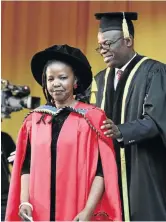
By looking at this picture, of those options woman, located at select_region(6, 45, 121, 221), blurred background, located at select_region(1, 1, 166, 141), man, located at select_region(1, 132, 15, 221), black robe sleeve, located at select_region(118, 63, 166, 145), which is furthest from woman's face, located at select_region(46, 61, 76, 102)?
blurred background, located at select_region(1, 1, 166, 141)

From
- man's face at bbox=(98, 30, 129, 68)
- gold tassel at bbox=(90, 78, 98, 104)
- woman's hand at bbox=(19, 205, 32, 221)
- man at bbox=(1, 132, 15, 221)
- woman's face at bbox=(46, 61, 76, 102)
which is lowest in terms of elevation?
man at bbox=(1, 132, 15, 221)

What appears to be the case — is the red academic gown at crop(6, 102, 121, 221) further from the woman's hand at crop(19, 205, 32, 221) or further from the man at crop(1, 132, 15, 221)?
the man at crop(1, 132, 15, 221)

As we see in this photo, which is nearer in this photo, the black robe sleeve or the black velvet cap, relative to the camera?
the black robe sleeve

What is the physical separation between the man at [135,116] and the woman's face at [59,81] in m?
0.25

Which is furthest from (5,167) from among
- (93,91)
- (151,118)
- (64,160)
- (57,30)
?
(64,160)

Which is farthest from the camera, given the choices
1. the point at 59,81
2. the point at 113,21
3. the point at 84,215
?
the point at 113,21

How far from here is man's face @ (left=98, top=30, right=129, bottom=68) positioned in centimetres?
227

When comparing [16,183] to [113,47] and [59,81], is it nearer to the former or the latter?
[59,81]

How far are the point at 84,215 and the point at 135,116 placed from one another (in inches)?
23.9

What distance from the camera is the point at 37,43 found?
14.7 ft

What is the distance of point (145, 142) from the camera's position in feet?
7.07

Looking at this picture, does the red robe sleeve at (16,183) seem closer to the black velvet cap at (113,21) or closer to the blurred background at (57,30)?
the black velvet cap at (113,21)

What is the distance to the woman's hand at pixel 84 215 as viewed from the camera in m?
1.75

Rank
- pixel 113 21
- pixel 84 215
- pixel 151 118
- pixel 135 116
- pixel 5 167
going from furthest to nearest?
1. pixel 5 167
2. pixel 113 21
3. pixel 135 116
4. pixel 151 118
5. pixel 84 215
